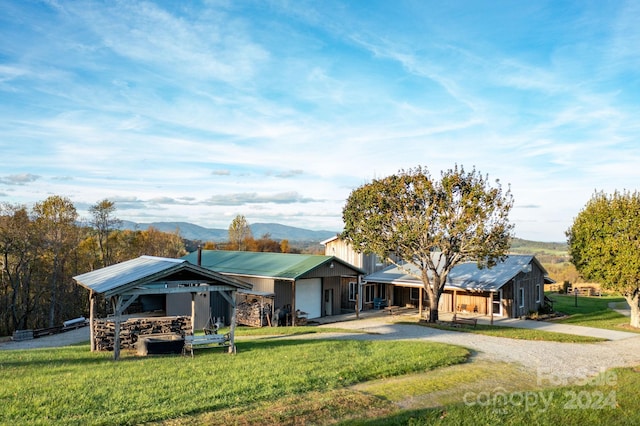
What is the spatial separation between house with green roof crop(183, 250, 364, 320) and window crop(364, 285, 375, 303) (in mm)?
1659

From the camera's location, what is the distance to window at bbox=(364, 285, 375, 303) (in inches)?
1308

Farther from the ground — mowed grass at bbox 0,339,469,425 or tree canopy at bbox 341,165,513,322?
tree canopy at bbox 341,165,513,322

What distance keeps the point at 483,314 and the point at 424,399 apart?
22003 mm

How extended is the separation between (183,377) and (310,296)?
1786cm

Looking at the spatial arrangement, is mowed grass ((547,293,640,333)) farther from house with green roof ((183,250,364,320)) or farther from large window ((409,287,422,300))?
house with green roof ((183,250,364,320))

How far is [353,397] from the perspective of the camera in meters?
9.36

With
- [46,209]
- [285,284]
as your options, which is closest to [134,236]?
[46,209]

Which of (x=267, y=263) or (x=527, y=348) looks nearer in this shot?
(x=527, y=348)

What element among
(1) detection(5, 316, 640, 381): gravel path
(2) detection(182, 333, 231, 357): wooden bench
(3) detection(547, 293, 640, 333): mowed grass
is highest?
(2) detection(182, 333, 231, 357): wooden bench

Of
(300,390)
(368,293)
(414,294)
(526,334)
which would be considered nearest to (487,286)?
(414,294)

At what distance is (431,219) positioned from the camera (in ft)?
78.2

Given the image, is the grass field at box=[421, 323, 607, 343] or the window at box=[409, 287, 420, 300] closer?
the grass field at box=[421, 323, 607, 343]

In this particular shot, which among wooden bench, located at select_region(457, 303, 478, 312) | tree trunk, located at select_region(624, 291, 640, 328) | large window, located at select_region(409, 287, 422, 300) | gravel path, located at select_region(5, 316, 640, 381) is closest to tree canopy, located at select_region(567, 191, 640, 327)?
tree trunk, located at select_region(624, 291, 640, 328)

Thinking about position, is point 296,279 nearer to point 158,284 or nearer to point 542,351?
point 158,284
